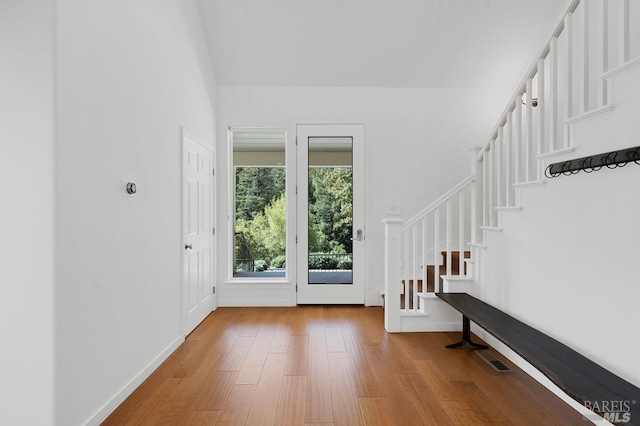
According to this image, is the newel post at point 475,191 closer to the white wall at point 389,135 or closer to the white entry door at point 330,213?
the white wall at point 389,135

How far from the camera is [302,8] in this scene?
12.6 feet

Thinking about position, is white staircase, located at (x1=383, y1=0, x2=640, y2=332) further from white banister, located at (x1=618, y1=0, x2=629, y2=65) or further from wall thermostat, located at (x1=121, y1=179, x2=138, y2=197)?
wall thermostat, located at (x1=121, y1=179, x2=138, y2=197)

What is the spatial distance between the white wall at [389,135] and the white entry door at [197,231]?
30 cm

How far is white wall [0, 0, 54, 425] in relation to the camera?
5.74 ft

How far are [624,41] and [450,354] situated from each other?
250 centimetres

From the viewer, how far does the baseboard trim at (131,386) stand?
208cm

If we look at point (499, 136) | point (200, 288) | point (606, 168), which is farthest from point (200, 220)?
point (606, 168)

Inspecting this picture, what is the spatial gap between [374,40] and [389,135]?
1125 mm

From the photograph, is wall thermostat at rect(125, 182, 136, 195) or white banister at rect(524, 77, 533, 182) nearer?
wall thermostat at rect(125, 182, 136, 195)

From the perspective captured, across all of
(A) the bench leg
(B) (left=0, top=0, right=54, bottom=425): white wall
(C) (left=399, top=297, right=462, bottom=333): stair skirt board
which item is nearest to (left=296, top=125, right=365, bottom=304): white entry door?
(C) (left=399, top=297, right=462, bottom=333): stair skirt board

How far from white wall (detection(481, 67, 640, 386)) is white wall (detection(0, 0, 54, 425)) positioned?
288cm

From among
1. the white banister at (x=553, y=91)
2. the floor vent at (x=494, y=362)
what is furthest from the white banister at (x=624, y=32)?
the floor vent at (x=494, y=362)

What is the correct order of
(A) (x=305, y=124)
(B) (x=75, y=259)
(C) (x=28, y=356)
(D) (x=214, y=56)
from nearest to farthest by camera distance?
(C) (x=28, y=356)
(B) (x=75, y=259)
(D) (x=214, y=56)
(A) (x=305, y=124)

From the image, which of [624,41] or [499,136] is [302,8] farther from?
[624,41]
